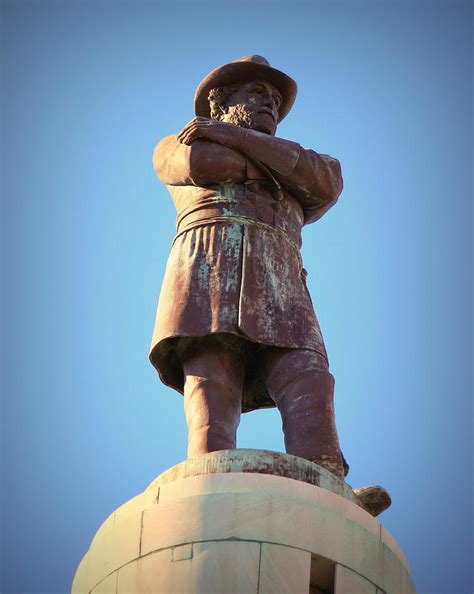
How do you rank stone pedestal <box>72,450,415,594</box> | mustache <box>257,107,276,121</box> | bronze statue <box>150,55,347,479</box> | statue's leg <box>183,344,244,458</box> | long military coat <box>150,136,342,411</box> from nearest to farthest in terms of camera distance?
stone pedestal <box>72,450,415,594</box>, statue's leg <box>183,344,244,458</box>, bronze statue <box>150,55,347,479</box>, long military coat <box>150,136,342,411</box>, mustache <box>257,107,276,121</box>

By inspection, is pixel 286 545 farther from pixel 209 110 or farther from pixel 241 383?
pixel 209 110

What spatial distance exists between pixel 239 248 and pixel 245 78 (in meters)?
2.11

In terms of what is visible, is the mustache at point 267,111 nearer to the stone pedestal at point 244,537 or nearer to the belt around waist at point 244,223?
the belt around waist at point 244,223

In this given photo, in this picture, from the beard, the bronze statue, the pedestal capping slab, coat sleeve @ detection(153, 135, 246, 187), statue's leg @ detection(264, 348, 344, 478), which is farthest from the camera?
the beard

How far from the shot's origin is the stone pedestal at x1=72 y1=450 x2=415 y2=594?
28.0 feet

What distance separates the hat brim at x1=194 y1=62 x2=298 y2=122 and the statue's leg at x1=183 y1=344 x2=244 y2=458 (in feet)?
9.57

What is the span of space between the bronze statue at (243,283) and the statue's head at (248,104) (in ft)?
0.04

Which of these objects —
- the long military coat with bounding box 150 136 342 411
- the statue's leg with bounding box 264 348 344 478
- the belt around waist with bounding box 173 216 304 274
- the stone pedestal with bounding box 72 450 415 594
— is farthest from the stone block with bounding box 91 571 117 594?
the belt around waist with bounding box 173 216 304 274

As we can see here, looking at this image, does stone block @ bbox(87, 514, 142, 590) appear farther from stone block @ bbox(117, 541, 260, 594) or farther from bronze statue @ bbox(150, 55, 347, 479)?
bronze statue @ bbox(150, 55, 347, 479)

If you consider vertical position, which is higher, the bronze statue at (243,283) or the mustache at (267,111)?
the mustache at (267,111)

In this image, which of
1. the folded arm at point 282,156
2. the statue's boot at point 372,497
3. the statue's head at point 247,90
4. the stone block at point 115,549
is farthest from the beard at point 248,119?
the stone block at point 115,549

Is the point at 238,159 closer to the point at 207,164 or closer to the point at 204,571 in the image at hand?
the point at 207,164

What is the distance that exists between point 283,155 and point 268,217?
1.80ft

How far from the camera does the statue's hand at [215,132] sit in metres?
11.1
